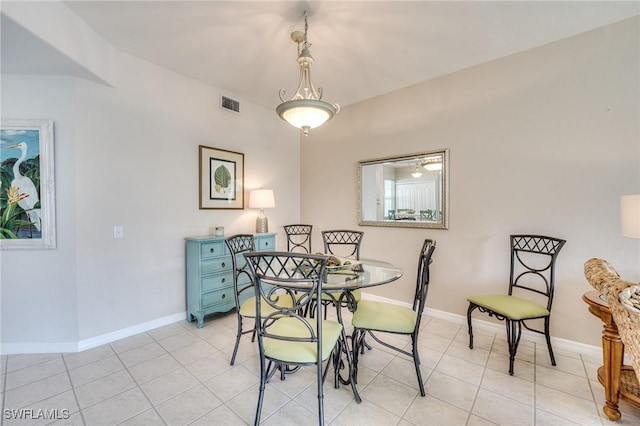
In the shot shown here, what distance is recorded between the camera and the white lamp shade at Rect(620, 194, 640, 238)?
1.69 m

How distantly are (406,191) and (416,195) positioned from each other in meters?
0.14

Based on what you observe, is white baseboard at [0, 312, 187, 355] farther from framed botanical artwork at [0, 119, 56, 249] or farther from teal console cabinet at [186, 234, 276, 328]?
framed botanical artwork at [0, 119, 56, 249]

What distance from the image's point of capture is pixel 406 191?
3469 mm

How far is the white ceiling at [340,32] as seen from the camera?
212 cm

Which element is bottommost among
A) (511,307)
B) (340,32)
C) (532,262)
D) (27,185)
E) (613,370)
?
(613,370)

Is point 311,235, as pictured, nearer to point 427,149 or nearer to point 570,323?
point 427,149

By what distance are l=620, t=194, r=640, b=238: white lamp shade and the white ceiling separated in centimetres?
154

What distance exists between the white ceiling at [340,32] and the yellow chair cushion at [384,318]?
2.32 m

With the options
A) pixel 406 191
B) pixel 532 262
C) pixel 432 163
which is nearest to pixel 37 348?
pixel 406 191

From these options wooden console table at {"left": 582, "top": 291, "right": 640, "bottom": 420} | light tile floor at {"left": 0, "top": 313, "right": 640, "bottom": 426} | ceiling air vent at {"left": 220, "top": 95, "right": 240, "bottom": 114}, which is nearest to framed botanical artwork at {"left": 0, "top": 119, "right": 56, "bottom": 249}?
light tile floor at {"left": 0, "top": 313, "right": 640, "bottom": 426}

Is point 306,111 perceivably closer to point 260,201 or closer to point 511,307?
point 260,201

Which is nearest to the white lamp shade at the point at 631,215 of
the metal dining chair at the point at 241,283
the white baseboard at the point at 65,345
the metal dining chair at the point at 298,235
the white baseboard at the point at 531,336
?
the white baseboard at the point at 531,336

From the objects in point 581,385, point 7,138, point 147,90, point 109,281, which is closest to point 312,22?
point 147,90

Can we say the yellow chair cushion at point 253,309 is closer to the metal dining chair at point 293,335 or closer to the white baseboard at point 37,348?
the metal dining chair at point 293,335
